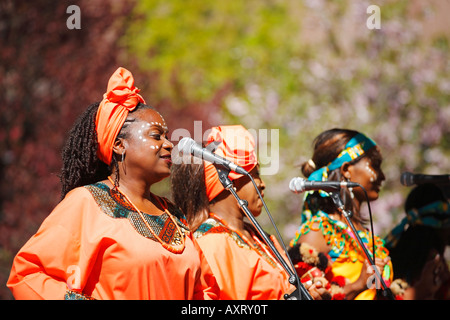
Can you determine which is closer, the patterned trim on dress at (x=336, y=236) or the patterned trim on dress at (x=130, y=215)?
the patterned trim on dress at (x=130, y=215)

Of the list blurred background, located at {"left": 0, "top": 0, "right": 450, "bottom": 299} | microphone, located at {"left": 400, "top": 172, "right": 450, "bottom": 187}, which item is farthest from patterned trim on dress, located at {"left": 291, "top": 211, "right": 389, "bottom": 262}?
blurred background, located at {"left": 0, "top": 0, "right": 450, "bottom": 299}

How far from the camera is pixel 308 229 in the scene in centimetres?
379

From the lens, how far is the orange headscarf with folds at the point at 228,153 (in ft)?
11.3

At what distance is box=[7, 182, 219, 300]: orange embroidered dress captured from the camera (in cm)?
232

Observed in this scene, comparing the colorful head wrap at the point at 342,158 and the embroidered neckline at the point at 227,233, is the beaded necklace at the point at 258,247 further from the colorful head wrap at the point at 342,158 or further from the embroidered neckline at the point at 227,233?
the colorful head wrap at the point at 342,158

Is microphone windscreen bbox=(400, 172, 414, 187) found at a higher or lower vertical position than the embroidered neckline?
higher

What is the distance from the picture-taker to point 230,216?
11.5 feet

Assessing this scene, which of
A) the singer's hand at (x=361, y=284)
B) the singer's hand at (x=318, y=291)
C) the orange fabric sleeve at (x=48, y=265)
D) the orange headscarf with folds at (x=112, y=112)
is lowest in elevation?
the singer's hand at (x=361, y=284)

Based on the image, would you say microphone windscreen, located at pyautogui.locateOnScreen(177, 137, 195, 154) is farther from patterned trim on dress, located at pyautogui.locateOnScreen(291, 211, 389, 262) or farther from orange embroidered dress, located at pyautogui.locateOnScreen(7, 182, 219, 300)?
patterned trim on dress, located at pyautogui.locateOnScreen(291, 211, 389, 262)

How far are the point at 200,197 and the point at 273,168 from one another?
181 inches

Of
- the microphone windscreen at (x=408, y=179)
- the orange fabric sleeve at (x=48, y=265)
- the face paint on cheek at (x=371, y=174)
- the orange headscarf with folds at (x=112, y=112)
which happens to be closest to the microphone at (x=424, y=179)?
the microphone windscreen at (x=408, y=179)

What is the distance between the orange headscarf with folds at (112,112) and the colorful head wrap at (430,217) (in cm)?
237

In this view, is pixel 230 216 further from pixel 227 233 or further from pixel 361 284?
pixel 361 284
